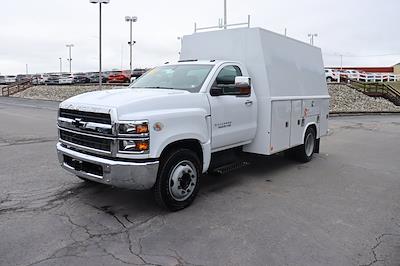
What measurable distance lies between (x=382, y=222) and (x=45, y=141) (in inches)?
367

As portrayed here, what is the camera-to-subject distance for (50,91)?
37.8 m

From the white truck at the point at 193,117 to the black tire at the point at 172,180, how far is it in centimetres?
1

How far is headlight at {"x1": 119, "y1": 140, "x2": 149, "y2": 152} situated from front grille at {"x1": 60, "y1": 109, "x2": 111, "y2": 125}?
1.06 feet

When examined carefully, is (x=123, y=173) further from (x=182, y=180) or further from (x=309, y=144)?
(x=309, y=144)

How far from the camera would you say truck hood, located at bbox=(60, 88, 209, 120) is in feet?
15.4

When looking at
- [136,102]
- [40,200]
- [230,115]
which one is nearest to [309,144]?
[230,115]

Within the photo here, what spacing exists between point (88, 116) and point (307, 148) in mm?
5566

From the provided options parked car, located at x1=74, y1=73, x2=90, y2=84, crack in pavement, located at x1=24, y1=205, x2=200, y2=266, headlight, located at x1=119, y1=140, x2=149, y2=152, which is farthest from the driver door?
parked car, located at x1=74, y1=73, x2=90, y2=84

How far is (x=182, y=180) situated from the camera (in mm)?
5340

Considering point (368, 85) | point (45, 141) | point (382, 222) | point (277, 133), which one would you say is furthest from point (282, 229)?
point (368, 85)

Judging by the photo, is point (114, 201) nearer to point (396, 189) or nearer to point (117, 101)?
point (117, 101)

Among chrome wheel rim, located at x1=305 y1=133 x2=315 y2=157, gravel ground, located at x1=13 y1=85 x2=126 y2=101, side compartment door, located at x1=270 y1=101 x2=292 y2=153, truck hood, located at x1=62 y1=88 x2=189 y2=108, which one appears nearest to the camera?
truck hood, located at x1=62 y1=88 x2=189 y2=108

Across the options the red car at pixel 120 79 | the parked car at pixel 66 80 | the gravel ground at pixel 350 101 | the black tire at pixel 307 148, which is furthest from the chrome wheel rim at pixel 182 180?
the parked car at pixel 66 80

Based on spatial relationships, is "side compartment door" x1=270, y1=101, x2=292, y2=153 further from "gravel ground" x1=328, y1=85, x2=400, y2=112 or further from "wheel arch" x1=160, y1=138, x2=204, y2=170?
"gravel ground" x1=328, y1=85, x2=400, y2=112
